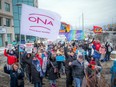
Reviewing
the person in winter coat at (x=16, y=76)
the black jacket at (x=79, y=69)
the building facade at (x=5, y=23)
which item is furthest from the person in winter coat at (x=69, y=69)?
the building facade at (x=5, y=23)

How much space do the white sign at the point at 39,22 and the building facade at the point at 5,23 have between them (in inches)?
1421

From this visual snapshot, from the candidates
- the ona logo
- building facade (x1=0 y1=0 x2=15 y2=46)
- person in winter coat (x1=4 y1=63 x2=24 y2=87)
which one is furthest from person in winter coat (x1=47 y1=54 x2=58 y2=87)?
building facade (x1=0 y1=0 x2=15 y2=46)

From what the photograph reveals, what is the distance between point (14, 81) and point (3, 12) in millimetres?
39022

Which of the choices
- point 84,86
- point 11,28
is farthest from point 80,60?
point 11,28

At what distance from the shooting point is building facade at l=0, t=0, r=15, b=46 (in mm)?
43366

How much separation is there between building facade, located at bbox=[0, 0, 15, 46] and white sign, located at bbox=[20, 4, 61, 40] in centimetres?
3609

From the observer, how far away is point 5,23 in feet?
146

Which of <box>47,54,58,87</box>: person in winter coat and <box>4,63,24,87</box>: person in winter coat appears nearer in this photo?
<box>4,63,24,87</box>: person in winter coat

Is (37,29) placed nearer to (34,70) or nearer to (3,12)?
(34,70)

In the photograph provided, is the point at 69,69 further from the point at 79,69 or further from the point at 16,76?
the point at 16,76

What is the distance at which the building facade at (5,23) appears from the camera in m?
43.4

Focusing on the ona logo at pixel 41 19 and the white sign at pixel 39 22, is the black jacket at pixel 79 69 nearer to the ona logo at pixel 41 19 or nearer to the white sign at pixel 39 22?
the white sign at pixel 39 22

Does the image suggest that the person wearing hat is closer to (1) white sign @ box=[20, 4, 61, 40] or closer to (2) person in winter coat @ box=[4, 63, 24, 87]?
(1) white sign @ box=[20, 4, 61, 40]

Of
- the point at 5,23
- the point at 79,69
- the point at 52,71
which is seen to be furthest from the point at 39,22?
the point at 5,23
